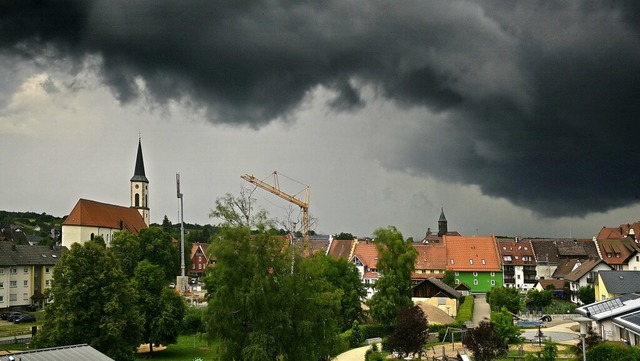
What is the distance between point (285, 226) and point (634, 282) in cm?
3700

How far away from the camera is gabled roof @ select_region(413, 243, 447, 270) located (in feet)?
262

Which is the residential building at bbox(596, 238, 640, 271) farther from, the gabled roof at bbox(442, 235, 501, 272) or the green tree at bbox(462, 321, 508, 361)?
the green tree at bbox(462, 321, 508, 361)

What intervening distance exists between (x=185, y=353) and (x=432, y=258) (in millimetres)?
45182

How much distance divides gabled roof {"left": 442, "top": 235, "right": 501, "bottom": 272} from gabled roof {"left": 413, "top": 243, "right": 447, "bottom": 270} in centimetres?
69

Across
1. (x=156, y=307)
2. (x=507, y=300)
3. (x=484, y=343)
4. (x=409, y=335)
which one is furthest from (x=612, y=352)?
(x=156, y=307)

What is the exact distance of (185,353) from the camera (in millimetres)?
43562

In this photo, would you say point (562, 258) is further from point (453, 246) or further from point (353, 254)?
point (353, 254)

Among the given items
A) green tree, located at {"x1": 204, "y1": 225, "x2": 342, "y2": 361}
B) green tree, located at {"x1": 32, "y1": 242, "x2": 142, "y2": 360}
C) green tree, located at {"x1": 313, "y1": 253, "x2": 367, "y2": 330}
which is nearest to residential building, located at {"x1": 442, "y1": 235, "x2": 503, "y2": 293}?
green tree, located at {"x1": 313, "y1": 253, "x2": 367, "y2": 330}

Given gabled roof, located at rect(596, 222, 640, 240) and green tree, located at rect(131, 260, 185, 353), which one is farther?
gabled roof, located at rect(596, 222, 640, 240)

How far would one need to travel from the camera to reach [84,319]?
3164 centimetres

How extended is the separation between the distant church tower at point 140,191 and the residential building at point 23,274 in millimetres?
A: 48494

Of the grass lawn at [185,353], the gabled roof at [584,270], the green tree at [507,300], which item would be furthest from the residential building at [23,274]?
the gabled roof at [584,270]

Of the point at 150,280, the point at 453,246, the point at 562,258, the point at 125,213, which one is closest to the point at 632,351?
the point at 150,280

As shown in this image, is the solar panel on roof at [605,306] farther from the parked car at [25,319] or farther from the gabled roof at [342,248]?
the parked car at [25,319]
